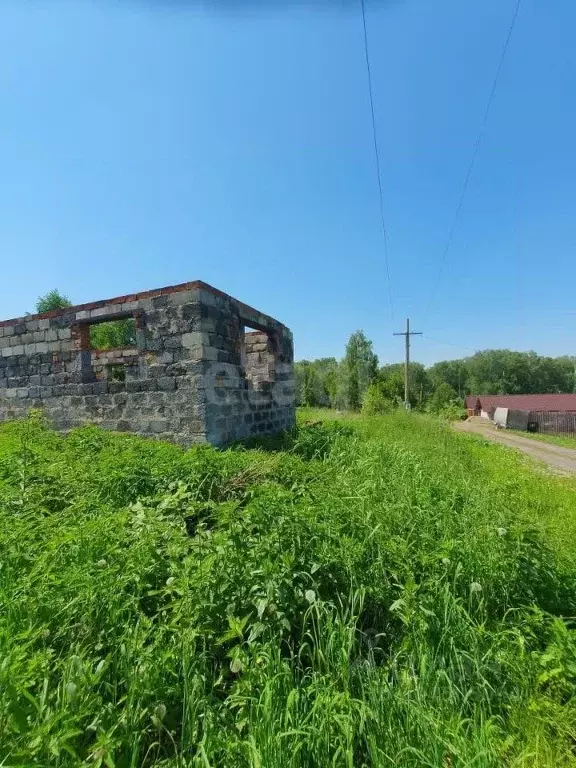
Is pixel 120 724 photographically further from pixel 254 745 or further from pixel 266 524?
pixel 266 524

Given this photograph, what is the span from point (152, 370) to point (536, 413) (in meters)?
30.2

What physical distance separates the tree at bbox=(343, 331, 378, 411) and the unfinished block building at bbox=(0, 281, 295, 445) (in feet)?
97.0

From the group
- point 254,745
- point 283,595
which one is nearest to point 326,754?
point 254,745

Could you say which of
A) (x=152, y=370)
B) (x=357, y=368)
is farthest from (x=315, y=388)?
(x=152, y=370)

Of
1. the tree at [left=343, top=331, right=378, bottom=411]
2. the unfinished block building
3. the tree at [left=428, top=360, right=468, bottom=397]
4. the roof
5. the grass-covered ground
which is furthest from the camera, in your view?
the tree at [left=428, top=360, right=468, bottom=397]

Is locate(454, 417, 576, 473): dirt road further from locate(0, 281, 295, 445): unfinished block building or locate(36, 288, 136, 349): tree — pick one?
locate(36, 288, 136, 349): tree

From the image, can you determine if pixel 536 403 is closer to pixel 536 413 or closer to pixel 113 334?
pixel 536 413

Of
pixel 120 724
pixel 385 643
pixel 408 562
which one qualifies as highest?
pixel 408 562

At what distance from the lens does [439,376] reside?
74.1 m

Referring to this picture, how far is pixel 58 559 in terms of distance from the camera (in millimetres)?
2072

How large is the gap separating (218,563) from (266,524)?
0.60 meters

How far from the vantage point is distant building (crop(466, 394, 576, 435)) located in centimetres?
2577

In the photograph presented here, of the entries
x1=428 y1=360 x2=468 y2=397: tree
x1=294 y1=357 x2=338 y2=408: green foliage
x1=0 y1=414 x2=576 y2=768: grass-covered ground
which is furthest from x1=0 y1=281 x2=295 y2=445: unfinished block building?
x1=428 y1=360 x2=468 y2=397: tree

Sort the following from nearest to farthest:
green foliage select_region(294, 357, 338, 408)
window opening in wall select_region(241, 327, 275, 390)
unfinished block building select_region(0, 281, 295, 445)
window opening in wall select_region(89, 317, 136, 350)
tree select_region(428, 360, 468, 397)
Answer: unfinished block building select_region(0, 281, 295, 445) < window opening in wall select_region(241, 327, 275, 390) < window opening in wall select_region(89, 317, 136, 350) < green foliage select_region(294, 357, 338, 408) < tree select_region(428, 360, 468, 397)
